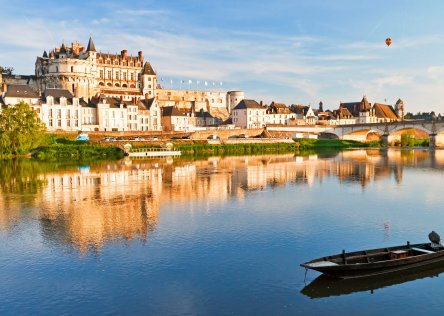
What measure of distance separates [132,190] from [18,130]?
2895cm

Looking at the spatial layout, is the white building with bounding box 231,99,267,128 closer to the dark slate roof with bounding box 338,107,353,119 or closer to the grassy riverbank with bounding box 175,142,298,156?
the grassy riverbank with bounding box 175,142,298,156

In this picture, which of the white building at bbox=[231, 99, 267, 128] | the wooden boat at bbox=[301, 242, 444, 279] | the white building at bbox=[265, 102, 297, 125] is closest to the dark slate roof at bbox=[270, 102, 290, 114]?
the white building at bbox=[265, 102, 297, 125]

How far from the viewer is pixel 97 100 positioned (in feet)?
230

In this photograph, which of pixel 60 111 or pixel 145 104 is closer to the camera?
pixel 60 111

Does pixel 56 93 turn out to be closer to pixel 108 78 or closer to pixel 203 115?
pixel 108 78

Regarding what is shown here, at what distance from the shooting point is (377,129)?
279ft

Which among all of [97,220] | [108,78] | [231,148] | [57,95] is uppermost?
[108,78]

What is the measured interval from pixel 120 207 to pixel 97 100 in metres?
49.9

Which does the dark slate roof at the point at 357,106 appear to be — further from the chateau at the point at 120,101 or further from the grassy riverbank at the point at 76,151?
the grassy riverbank at the point at 76,151

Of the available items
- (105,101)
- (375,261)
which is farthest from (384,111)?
(375,261)

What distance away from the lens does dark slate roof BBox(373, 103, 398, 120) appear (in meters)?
114

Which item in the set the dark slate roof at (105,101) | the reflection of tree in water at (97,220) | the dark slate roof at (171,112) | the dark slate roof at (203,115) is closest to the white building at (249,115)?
the dark slate roof at (203,115)

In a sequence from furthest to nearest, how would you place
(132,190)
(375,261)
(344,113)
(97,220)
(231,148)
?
(344,113), (231,148), (132,190), (97,220), (375,261)

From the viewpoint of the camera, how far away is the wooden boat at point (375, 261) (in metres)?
12.9
